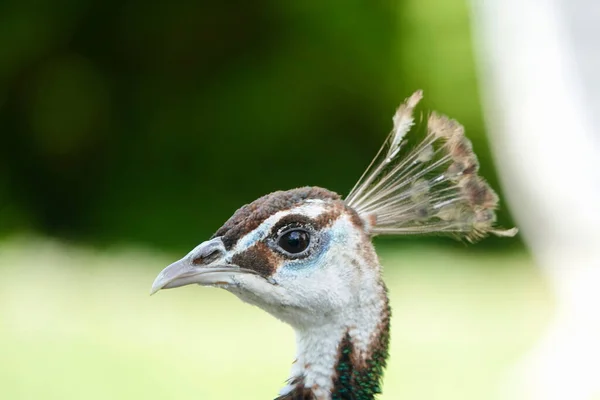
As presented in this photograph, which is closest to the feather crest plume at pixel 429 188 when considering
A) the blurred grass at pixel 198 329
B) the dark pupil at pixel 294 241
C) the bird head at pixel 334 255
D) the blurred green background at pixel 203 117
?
the bird head at pixel 334 255

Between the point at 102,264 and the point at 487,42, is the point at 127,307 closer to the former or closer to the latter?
the point at 102,264

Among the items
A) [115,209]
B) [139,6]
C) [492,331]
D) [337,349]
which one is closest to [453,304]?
[492,331]

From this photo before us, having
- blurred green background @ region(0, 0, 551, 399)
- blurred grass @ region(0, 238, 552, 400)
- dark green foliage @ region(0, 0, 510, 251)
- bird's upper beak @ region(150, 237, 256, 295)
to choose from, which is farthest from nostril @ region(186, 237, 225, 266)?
dark green foliage @ region(0, 0, 510, 251)

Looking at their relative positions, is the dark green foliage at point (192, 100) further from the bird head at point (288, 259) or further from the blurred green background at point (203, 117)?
the bird head at point (288, 259)

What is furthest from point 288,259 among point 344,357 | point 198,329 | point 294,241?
point 198,329

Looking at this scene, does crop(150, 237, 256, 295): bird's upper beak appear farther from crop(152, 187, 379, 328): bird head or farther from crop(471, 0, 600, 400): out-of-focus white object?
crop(471, 0, 600, 400): out-of-focus white object

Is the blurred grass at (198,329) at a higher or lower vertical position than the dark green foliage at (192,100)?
lower
